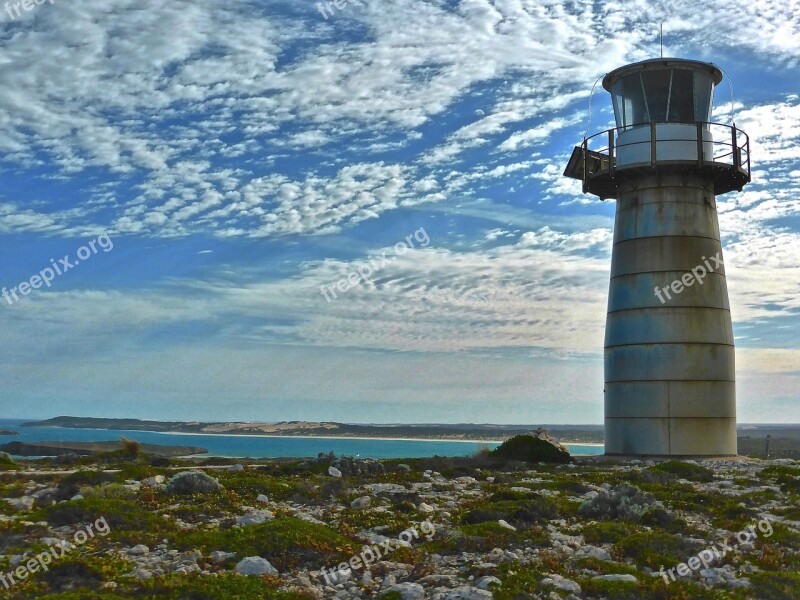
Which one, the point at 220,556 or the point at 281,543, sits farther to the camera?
the point at 281,543

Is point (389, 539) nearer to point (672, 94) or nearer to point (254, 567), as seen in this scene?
point (254, 567)

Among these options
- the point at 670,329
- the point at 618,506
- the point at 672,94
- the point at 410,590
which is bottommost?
the point at 410,590

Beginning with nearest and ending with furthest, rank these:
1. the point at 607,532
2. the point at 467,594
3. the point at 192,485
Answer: the point at 467,594
the point at 607,532
the point at 192,485

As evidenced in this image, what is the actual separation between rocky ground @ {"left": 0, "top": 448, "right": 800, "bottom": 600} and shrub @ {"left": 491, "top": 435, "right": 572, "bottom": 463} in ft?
32.2

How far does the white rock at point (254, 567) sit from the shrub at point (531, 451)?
21255mm

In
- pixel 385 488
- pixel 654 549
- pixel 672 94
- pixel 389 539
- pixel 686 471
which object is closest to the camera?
pixel 654 549

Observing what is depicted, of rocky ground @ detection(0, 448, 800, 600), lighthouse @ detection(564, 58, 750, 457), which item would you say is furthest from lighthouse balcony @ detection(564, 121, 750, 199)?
rocky ground @ detection(0, 448, 800, 600)

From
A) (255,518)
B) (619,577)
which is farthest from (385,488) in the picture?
(619,577)

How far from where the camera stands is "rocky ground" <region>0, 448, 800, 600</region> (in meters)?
11.0

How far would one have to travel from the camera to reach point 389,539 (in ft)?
45.4

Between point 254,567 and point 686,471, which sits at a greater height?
point 686,471

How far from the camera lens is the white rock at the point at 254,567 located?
1148 centimetres

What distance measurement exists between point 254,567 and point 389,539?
3056mm

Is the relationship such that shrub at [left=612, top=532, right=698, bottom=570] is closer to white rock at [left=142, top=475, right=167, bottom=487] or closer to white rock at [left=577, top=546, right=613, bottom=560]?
white rock at [left=577, top=546, right=613, bottom=560]
